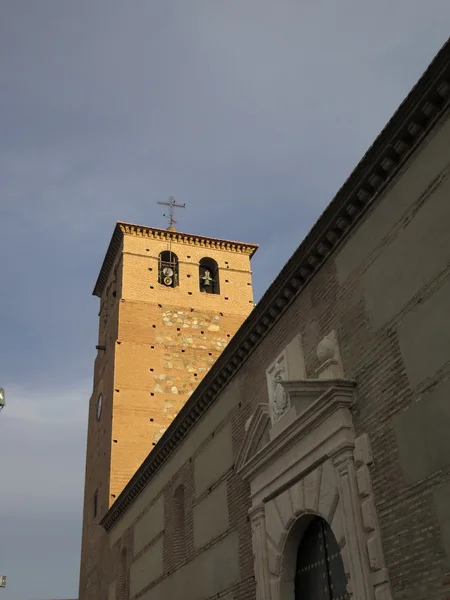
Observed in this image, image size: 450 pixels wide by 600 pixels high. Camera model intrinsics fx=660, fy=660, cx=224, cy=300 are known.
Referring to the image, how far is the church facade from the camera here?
20.4 ft

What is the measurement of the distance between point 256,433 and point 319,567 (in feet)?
6.84

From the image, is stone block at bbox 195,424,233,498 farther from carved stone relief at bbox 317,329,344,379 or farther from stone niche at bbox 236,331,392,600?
carved stone relief at bbox 317,329,344,379

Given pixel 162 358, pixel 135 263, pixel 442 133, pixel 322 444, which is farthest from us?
pixel 135 263

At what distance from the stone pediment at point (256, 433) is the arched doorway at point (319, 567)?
1435 mm

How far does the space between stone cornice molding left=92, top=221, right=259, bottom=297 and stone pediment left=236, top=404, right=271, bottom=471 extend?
14.1 m

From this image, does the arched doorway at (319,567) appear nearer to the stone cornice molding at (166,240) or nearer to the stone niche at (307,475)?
the stone niche at (307,475)

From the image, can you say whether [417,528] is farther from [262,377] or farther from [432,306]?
[262,377]

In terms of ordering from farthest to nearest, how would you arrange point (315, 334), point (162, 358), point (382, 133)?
point (162, 358)
point (315, 334)
point (382, 133)

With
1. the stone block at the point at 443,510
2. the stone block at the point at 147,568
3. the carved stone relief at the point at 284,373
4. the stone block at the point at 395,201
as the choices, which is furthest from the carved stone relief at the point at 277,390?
the stone block at the point at 147,568

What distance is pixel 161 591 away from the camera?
42.9ft

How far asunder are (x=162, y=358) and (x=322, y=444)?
13.3 m

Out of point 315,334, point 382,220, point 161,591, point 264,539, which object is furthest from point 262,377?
point 161,591

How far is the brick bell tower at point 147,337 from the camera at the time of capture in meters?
19.3

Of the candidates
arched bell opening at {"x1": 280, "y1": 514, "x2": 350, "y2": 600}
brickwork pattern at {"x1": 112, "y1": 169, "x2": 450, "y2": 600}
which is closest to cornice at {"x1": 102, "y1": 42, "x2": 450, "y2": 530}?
brickwork pattern at {"x1": 112, "y1": 169, "x2": 450, "y2": 600}
